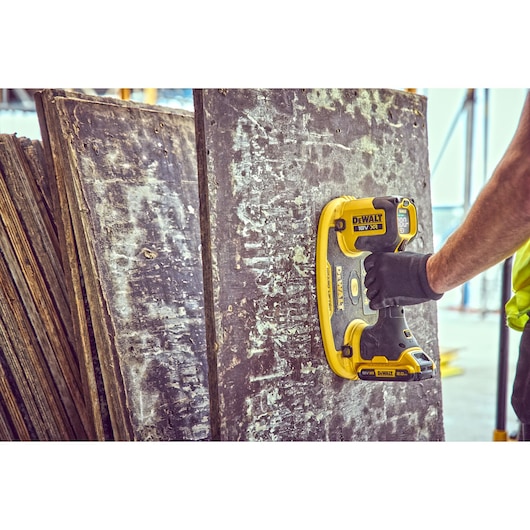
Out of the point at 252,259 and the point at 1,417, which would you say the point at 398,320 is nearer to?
the point at 252,259

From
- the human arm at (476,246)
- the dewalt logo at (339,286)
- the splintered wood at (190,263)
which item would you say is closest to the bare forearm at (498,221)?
the human arm at (476,246)

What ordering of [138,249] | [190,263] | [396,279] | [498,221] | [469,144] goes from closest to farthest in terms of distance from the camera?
[498,221] → [396,279] → [138,249] → [190,263] → [469,144]

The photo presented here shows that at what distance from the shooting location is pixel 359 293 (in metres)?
2.19

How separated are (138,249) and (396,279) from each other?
92cm

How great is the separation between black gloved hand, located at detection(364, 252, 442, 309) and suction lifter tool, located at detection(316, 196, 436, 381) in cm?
5

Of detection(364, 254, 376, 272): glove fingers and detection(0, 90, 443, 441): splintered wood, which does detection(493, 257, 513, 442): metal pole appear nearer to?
detection(0, 90, 443, 441): splintered wood

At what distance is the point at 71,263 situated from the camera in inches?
83.7

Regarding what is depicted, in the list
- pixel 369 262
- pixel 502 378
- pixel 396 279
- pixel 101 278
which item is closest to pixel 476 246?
pixel 396 279

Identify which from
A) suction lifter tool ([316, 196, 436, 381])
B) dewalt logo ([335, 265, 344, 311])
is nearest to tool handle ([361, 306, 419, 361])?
suction lifter tool ([316, 196, 436, 381])

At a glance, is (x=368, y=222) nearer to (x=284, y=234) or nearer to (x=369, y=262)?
(x=369, y=262)

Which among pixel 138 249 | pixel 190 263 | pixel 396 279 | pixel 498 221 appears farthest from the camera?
pixel 190 263

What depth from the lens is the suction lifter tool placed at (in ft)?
6.64

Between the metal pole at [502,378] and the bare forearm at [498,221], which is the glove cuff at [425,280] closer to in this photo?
the bare forearm at [498,221]

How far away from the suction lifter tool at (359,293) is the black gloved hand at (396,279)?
0.05 m
